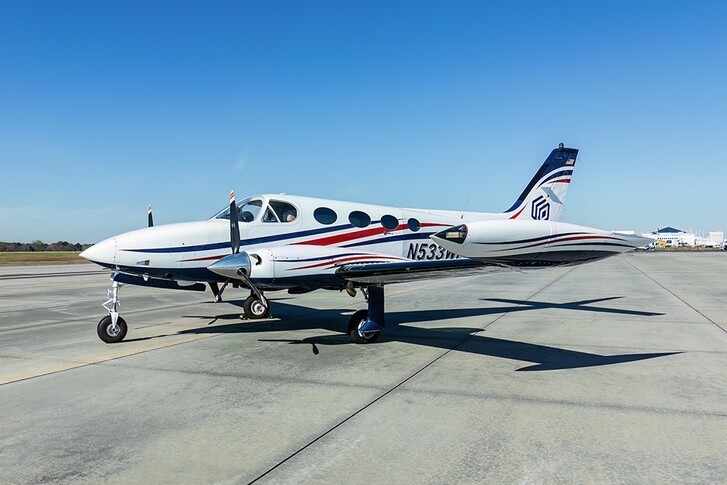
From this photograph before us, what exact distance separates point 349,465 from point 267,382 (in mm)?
3066

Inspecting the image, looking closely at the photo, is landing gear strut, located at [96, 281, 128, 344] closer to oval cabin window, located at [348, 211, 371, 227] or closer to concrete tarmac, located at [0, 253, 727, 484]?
concrete tarmac, located at [0, 253, 727, 484]

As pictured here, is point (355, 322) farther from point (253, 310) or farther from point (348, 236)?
point (253, 310)

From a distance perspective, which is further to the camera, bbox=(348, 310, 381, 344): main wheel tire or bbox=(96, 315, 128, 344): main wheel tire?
A: bbox=(348, 310, 381, 344): main wheel tire

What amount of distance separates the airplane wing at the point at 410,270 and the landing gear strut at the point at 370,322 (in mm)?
357

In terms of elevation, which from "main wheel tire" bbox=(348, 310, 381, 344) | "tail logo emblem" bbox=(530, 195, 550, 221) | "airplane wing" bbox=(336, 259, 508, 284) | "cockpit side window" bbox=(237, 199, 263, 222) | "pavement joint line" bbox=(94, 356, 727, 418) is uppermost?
"tail logo emblem" bbox=(530, 195, 550, 221)

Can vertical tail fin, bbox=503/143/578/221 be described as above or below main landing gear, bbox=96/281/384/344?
above

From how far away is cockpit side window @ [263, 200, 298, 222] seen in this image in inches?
443

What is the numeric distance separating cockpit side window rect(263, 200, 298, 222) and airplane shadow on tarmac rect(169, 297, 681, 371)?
2664 mm

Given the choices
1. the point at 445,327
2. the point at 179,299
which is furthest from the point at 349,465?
the point at 179,299

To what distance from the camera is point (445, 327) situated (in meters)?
12.4

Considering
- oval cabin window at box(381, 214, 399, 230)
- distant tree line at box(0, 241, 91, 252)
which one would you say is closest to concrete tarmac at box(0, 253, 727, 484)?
oval cabin window at box(381, 214, 399, 230)

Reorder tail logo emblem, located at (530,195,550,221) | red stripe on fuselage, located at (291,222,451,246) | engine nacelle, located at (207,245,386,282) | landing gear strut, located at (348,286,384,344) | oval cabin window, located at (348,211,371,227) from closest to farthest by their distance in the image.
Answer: engine nacelle, located at (207,245,386,282) → landing gear strut, located at (348,286,384,344) → red stripe on fuselage, located at (291,222,451,246) → oval cabin window, located at (348,211,371,227) → tail logo emblem, located at (530,195,550,221)

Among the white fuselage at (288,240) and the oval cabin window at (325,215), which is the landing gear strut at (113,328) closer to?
the white fuselage at (288,240)

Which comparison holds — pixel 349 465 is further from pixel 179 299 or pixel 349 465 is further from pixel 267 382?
pixel 179 299
